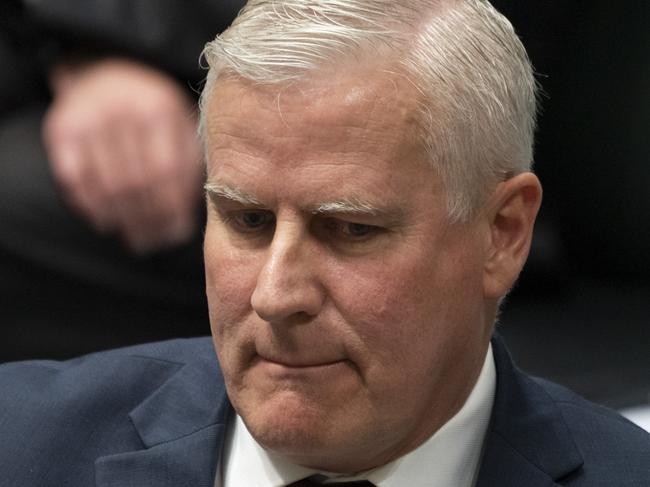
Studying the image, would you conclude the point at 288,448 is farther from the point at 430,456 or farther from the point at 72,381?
the point at 72,381

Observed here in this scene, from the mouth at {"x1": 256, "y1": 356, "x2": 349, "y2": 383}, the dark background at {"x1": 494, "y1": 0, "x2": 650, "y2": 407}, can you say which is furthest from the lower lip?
the dark background at {"x1": 494, "y1": 0, "x2": 650, "y2": 407}

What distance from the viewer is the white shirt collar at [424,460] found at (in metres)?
2.04

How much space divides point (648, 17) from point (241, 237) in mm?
1673

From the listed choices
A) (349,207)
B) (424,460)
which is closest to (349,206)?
(349,207)

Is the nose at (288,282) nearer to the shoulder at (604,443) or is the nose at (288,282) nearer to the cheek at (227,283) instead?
the cheek at (227,283)

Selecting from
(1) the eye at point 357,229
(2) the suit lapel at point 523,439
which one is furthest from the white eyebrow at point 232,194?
(2) the suit lapel at point 523,439

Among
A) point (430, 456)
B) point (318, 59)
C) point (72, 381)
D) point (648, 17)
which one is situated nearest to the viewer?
point (318, 59)

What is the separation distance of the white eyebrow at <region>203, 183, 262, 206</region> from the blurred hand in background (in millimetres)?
665

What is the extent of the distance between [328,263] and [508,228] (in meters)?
0.31

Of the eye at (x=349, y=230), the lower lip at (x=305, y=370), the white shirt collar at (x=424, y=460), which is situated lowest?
the white shirt collar at (x=424, y=460)

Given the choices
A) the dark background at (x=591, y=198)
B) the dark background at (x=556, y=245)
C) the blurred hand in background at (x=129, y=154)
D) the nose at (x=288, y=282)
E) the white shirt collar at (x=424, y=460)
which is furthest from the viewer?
the dark background at (x=591, y=198)

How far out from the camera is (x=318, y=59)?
1888mm

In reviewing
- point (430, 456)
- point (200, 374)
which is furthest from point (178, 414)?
point (430, 456)

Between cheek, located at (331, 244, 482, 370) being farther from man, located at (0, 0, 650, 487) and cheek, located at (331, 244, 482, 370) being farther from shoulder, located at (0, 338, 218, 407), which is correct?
shoulder, located at (0, 338, 218, 407)
